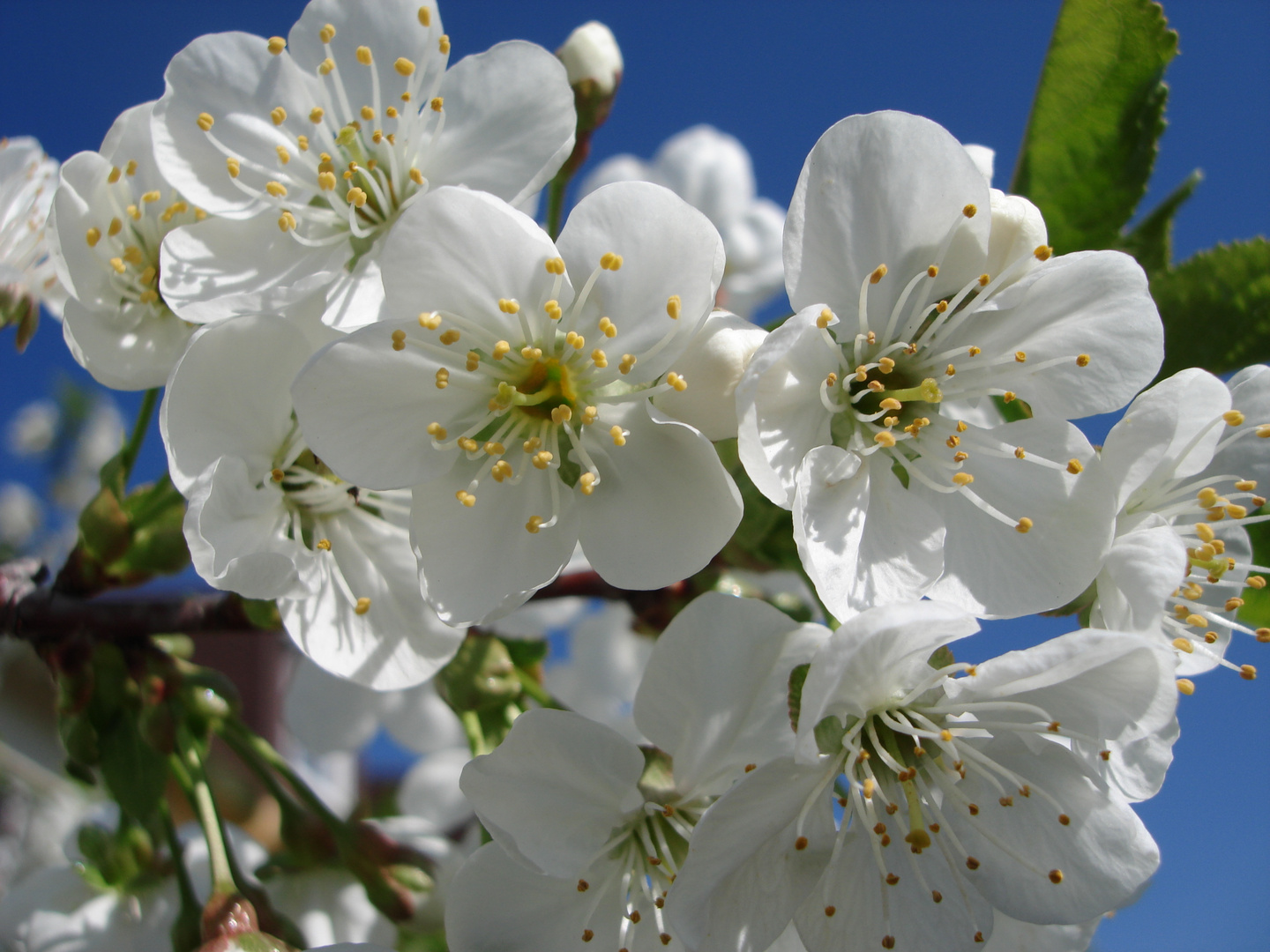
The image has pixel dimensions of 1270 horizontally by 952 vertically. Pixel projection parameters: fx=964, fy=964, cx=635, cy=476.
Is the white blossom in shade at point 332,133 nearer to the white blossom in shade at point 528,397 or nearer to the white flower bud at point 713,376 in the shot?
the white blossom in shade at point 528,397

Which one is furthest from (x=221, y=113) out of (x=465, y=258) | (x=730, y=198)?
(x=730, y=198)

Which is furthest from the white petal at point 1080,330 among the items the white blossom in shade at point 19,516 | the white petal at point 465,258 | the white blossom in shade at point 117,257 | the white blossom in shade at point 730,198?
the white blossom in shade at point 19,516

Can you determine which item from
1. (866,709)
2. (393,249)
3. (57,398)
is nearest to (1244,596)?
(866,709)

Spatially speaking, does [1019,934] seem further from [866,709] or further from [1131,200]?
[1131,200]

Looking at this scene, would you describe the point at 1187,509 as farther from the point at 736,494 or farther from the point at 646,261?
the point at 646,261

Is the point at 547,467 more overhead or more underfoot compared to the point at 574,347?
more underfoot

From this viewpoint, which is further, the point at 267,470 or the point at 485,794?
the point at 267,470

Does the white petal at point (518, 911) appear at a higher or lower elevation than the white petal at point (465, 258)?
lower

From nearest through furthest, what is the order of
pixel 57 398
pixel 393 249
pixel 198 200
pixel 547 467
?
pixel 393 249
pixel 547 467
pixel 198 200
pixel 57 398
